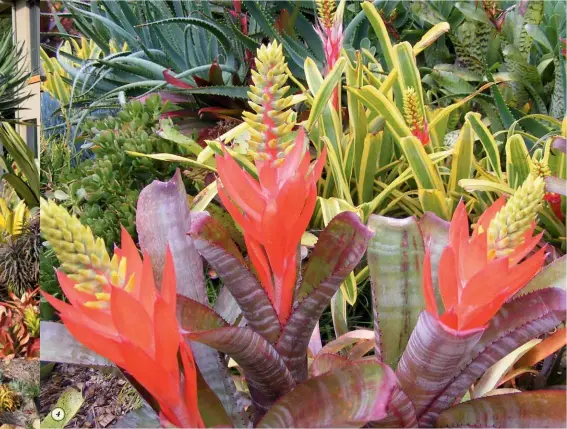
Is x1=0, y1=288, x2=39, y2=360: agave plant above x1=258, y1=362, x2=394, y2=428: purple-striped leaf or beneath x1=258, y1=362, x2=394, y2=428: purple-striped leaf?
beneath

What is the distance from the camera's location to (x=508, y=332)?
0.55m

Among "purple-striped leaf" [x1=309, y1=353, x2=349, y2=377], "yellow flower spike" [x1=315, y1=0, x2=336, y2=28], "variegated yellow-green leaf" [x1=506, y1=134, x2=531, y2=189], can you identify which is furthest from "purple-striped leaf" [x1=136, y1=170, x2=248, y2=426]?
"variegated yellow-green leaf" [x1=506, y1=134, x2=531, y2=189]

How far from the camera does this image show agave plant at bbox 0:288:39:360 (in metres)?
1.05

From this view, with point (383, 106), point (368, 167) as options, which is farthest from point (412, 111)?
point (368, 167)

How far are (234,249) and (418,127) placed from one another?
0.57 metres

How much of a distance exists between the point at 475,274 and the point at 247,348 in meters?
0.22

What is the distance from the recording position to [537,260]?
0.46m

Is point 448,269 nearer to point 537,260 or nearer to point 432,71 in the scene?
point 537,260

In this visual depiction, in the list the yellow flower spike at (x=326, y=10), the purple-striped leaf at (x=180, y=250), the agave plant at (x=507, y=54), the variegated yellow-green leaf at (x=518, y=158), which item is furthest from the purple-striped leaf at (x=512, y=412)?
the agave plant at (x=507, y=54)

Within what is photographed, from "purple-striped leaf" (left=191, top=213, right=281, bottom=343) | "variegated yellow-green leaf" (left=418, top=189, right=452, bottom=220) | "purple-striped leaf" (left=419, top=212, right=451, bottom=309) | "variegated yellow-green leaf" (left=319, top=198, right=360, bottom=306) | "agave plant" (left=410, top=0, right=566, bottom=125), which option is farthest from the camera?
"agave plant" (left=410, top=0, right=566, bottom=125)

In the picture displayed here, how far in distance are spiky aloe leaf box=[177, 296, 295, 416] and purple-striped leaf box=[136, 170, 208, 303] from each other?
75mm

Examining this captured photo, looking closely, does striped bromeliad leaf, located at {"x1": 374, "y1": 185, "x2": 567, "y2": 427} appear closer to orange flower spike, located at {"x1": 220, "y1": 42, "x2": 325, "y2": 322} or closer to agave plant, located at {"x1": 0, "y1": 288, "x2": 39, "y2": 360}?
orange flower spike, located at {"x1": 220, "y1": 42, "x2": 325, "y2": 322}

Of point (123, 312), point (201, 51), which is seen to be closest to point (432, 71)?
point (201, 51)

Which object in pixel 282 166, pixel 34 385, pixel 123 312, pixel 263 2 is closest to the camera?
pixel 123 312
